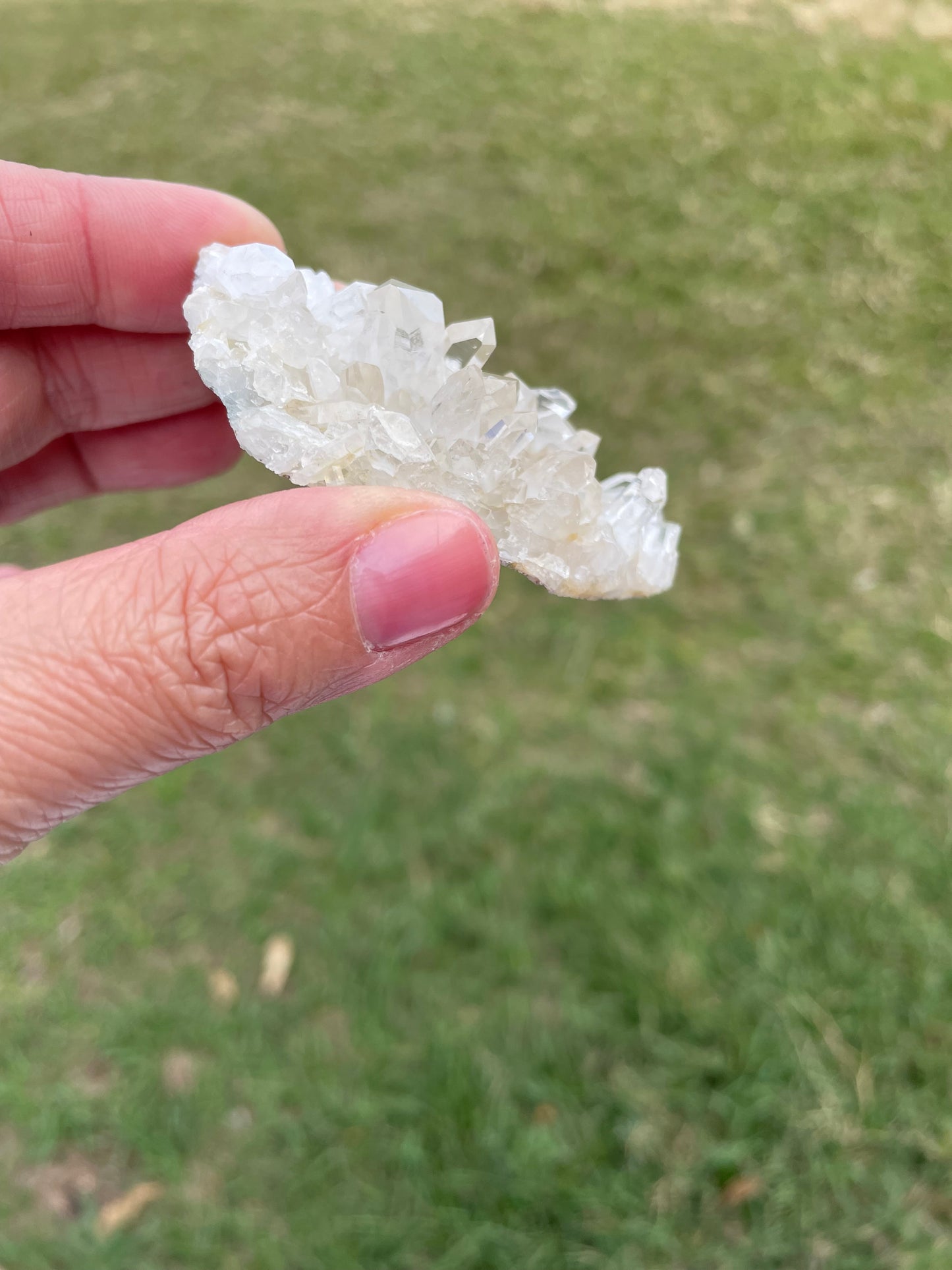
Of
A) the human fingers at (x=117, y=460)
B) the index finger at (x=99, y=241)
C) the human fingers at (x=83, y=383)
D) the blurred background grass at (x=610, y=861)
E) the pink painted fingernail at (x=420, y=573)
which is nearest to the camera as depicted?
the pink painted fingernail at (x=420, y=573)

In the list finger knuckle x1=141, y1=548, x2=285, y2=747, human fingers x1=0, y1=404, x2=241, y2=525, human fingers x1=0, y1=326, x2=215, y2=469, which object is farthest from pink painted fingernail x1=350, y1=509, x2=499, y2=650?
human fingers x1=0, y1=404, x2=241, y2=525

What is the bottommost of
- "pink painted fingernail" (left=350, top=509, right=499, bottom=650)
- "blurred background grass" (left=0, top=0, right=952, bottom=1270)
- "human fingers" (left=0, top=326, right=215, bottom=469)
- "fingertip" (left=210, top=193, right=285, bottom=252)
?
"blurred background grass" (left=0, top=0, right=952, bottom=1270)

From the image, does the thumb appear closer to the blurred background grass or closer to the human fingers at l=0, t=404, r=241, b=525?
the human fingers at l=0, t=404, r=241, b=525

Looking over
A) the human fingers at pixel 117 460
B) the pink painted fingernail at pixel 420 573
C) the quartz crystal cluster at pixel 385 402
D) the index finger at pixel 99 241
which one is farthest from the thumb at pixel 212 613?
the human fingers at pixel 117 460

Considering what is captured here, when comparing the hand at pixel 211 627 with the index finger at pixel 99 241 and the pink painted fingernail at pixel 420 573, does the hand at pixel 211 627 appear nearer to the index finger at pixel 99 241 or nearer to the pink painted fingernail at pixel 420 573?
the pink painted fingernail at pixel 420 573

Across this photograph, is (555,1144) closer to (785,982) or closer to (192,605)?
(785,982)

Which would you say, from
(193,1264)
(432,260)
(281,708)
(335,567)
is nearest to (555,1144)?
(193,1264)
